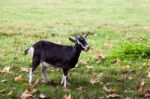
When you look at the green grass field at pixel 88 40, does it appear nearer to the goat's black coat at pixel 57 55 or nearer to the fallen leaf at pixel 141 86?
the fallen leaf at pixel 141 86

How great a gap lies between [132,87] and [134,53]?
336 centimetres

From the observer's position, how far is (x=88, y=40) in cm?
1584

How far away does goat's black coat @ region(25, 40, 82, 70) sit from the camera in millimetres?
9148

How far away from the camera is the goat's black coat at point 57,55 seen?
9.15 m

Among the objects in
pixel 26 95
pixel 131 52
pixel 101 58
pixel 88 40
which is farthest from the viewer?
pixel 88 40

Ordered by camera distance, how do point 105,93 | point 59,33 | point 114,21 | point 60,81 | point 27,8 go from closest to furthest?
point 105,93 → point 60,81 → point 59,33 → point 114,21 → point 27,8

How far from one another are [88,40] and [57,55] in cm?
668

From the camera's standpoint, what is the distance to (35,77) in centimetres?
996

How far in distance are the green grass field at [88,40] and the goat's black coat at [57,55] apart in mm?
485

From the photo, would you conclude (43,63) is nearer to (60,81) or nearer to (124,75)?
(60,81)

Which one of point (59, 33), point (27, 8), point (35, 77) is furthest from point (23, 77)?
point (27, 8)

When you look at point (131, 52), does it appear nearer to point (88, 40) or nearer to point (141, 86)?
point (141, 86)

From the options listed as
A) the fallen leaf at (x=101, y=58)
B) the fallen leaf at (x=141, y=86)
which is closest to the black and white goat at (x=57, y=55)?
the fallen leaf at (x=141, y=86)

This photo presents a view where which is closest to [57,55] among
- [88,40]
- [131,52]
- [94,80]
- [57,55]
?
[57,55]
